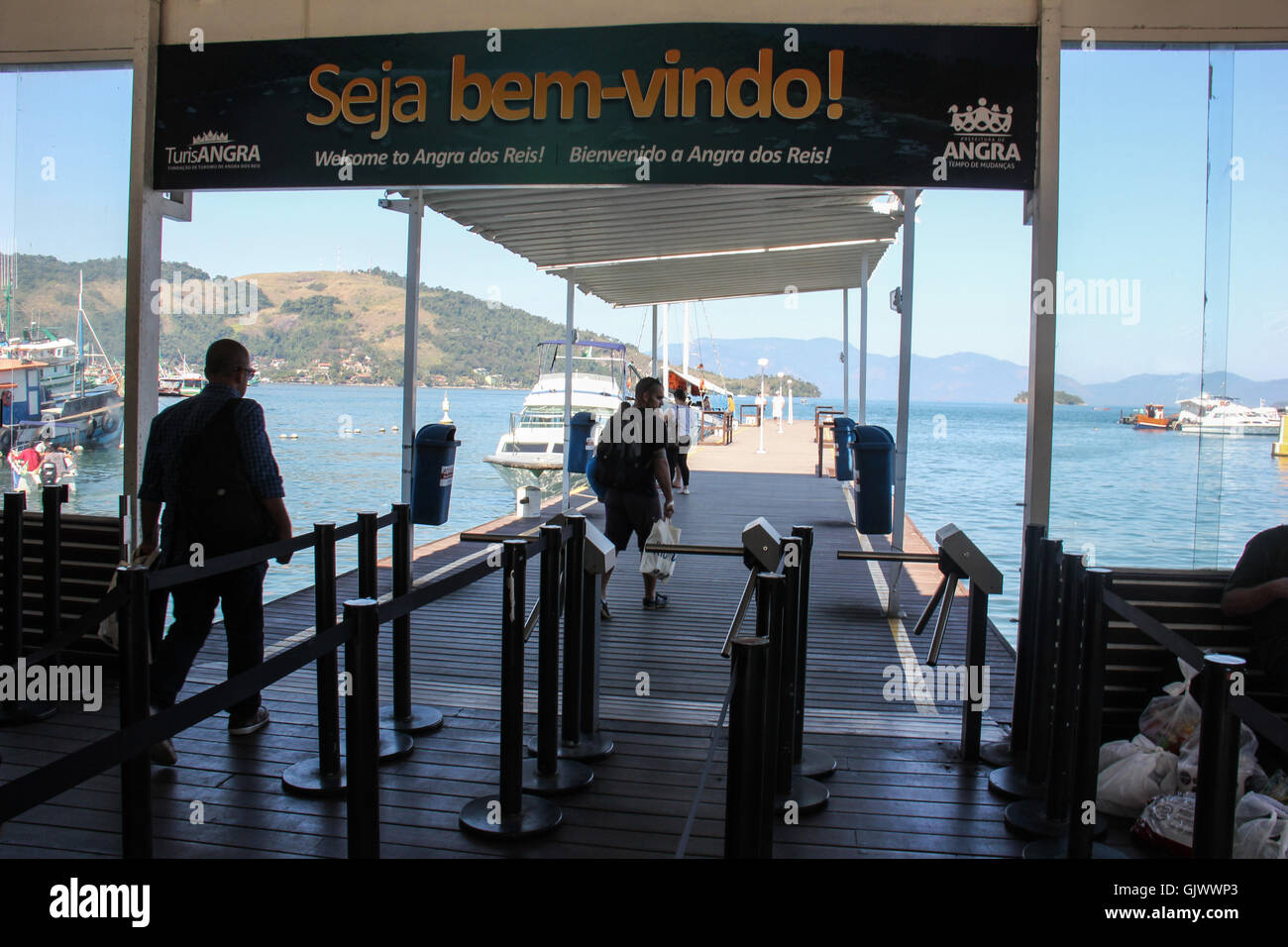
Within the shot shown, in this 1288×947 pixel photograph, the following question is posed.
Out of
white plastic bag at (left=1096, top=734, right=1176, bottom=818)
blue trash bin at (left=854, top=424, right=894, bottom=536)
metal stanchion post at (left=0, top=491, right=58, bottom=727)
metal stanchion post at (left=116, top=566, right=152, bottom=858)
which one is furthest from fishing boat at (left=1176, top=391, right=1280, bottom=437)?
metal stanchion post at (left=0, top=491, right=58, bottom=727)

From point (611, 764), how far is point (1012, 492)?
95.9ft

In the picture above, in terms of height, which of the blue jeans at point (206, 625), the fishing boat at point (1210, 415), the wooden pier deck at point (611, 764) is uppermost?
the fishing boat at point (1210, 415)

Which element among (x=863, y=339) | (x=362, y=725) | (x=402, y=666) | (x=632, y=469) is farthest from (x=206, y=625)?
(x=863, y=339)

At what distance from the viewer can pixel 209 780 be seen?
3.73 metres

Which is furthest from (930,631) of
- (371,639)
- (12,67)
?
(12,67)

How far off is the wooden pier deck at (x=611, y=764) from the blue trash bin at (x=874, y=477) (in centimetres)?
109

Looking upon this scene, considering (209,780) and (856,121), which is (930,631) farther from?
(209,780)

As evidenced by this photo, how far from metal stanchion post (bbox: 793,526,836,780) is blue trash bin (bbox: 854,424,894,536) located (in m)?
3.67

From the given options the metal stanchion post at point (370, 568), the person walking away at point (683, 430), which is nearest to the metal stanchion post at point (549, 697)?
the metal stanchion post at point (370, 568)

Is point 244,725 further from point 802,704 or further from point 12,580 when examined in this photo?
point 802,704

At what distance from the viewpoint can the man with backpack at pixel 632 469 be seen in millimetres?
6418

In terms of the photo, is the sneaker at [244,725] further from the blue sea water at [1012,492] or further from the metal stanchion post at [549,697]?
the blue sea water at [1012,492]

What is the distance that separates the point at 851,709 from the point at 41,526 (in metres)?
4.39

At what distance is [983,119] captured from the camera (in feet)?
15.5
